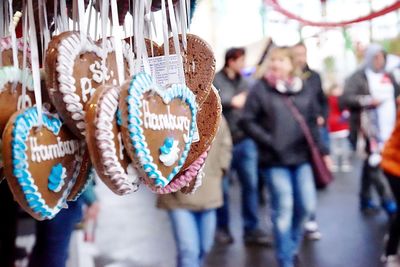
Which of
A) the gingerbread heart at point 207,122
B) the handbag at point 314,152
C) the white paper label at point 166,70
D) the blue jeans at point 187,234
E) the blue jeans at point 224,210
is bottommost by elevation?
the blue jeans at point 224,210

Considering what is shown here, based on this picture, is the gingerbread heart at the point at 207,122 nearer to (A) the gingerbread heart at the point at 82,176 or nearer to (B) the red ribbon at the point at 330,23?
(A) the gingerbread heart at the point at 82,176

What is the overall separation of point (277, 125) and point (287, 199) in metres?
0.40

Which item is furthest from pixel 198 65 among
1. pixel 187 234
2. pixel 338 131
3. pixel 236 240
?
pixel 338 131

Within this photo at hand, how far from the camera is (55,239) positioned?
168cm

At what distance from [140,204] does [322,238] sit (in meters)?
2.03

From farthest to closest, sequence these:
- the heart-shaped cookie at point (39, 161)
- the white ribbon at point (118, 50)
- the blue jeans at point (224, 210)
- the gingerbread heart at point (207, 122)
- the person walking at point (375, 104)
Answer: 1. the person walking at point (375, 104)
2. the blue jeans at point (224, 210)
3. the gingerbread heart at point (207, 122)
4. the white ribbon at point (118, 50)
5. the heart-shaped cookie at point (39, 161)

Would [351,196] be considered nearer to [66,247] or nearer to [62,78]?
[66,247]

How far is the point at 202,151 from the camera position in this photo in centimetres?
95

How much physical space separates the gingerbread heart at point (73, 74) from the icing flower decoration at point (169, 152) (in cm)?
12

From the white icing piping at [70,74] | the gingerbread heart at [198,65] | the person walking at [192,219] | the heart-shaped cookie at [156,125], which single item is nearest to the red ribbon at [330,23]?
the gingerbread heart at [198,65]

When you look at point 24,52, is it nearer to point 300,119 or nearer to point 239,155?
point 300,119

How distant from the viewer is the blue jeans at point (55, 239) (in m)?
1.67

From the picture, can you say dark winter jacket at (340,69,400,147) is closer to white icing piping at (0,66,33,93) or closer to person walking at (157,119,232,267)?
person walking at (157,119,232,267)

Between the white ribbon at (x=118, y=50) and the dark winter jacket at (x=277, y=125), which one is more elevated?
the white ribbon at (x=118, y=50)
